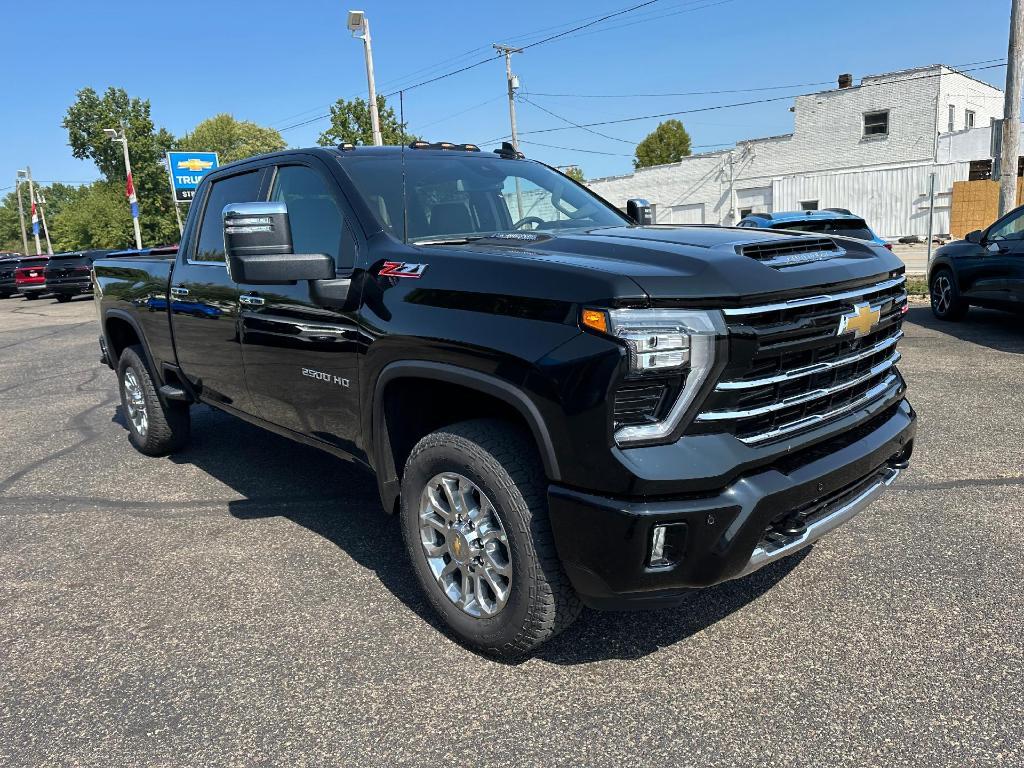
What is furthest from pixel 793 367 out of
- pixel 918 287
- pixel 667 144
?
pixel 667 144

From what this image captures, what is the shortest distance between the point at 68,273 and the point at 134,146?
51.2 metres

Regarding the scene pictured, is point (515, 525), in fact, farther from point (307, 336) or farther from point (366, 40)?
point (366, 40)

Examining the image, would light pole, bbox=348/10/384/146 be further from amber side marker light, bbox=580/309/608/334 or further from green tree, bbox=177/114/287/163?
green tree, bbox=177/114/287/163

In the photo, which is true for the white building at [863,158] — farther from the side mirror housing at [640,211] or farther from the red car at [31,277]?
the side mirror housing at [640,211]

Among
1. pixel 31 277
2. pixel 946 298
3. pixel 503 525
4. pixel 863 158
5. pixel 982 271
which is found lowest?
pixel 946 298

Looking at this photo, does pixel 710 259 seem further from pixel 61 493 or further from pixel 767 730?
pixel 61 493

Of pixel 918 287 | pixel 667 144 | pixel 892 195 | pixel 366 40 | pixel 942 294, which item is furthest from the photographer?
pixel 667 144

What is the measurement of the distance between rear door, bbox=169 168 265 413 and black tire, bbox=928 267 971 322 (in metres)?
9.00

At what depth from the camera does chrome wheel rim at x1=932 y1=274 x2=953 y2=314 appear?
1027 cm

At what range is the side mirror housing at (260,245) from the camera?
9.93 ft

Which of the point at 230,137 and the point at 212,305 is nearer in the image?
the point at 212,305

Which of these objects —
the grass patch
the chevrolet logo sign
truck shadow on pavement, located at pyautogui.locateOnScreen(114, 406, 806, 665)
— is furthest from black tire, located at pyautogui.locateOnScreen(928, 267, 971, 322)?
the chevrolet logo sign

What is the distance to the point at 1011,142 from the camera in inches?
529

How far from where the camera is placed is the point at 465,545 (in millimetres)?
2861
